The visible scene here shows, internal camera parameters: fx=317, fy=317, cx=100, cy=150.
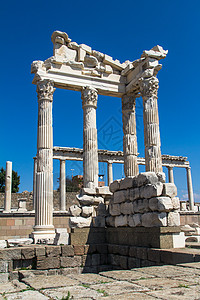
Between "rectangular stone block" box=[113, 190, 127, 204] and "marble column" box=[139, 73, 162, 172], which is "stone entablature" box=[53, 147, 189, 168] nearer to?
"marble column" box=[139, 73, 162, 172]

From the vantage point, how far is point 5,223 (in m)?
18.5

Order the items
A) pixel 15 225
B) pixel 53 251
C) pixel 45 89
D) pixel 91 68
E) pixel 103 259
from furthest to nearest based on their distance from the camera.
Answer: pixel 15 225
pixel 91 68
pixel 45 89
pixel 103 259
pixel 53 251

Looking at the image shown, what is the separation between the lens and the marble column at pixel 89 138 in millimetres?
17078

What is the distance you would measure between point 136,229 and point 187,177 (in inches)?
1409

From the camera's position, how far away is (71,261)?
33.4 feet

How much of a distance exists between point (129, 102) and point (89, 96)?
9.16ft

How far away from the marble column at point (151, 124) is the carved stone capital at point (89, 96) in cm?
269

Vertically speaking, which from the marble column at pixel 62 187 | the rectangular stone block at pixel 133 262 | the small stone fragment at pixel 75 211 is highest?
the marble column at pixel 62 187

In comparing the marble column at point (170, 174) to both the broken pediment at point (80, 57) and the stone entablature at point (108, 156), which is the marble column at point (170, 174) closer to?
the stone entablature at point (108, 156)

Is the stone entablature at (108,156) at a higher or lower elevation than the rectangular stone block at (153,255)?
higher

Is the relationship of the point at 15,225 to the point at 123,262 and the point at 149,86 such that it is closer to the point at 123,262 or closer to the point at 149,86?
the point at 123,262

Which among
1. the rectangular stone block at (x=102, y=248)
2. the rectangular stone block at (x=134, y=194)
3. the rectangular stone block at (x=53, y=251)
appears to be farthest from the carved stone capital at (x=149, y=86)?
the rectangular stone block at (x=53, y=251)

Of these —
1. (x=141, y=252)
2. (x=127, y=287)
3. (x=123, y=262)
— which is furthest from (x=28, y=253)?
(x=127, y=287)

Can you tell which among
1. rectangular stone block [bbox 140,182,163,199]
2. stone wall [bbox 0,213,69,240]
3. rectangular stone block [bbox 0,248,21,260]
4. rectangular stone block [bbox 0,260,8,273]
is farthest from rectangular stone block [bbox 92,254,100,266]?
stone wall [bbox 0,213,69,240]
